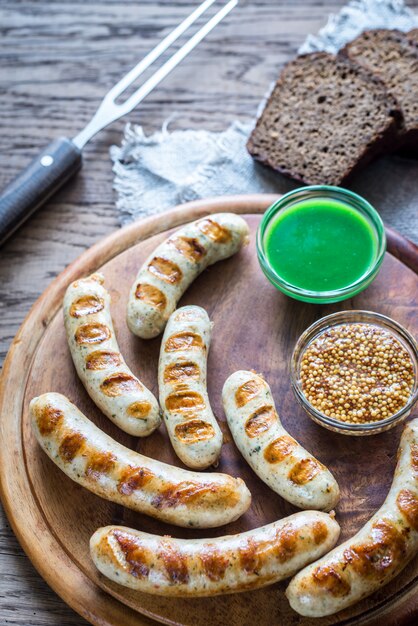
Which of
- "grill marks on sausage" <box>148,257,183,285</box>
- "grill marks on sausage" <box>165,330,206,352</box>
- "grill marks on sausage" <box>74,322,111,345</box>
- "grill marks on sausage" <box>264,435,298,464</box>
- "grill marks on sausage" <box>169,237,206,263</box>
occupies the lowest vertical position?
"grill marks on sausage" <box>264,435,298,464</box>

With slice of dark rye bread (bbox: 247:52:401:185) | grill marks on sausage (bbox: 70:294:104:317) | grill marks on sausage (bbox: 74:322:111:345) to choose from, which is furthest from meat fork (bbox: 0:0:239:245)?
grill marks on sausage (bbox: 74:322:111:345)

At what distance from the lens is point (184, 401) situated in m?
3.66

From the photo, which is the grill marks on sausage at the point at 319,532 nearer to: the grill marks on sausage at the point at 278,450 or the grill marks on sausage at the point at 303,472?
the grill marks on sausage at the point at 303,472

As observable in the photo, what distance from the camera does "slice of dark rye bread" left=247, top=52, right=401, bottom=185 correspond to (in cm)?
442

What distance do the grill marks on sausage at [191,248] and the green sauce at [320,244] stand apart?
379mm

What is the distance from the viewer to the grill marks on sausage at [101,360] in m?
3.76

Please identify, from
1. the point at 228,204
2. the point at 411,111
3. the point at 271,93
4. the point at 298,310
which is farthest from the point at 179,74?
the point at 298,310

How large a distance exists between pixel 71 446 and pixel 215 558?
82 centimetres

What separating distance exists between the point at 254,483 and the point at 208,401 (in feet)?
1.46

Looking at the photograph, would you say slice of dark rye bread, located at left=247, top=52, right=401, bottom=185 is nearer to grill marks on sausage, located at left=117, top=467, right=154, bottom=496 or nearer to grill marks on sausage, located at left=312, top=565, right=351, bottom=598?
grill marks on sausage, located at left=117, top=467, right=154, bottom=496

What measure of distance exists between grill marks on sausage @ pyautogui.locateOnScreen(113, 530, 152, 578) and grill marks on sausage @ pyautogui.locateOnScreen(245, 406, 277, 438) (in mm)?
697

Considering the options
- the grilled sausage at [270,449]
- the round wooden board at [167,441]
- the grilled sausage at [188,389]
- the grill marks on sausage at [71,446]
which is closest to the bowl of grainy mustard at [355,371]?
the round wooden board at [167,441]

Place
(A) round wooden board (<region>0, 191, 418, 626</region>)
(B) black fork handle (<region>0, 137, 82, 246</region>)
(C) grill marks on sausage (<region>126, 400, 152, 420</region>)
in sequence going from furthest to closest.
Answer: (B) black fork handle (<region>0, 137, 82, 246</region>) → (C) grill marks on sausage (<region>126, 400, 152, 420</region>) → (A) round wooden board (<region>0, 191, 418, 626</region>)

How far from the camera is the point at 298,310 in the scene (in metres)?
4.11
